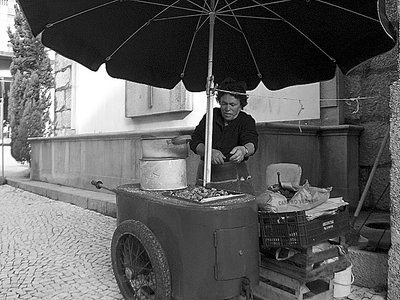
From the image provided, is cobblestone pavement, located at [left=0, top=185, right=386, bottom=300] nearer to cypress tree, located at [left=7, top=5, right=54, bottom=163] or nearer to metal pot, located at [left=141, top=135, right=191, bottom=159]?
metal pot, located at [left=141, top=135, right=191, bottom=159]

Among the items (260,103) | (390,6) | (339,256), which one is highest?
(390,6)

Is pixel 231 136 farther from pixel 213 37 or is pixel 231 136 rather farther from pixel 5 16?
pixel 5 16

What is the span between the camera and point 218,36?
13.7ft

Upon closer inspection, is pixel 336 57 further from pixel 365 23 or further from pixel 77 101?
pixel 77 101

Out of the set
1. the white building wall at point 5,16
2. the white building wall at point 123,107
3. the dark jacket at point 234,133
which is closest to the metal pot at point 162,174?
the dark jacket at point 234,133

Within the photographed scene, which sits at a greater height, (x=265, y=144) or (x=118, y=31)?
(x=118, y=31)

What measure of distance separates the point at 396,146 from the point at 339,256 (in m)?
0.98

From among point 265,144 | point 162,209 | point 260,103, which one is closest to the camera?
point 162,209

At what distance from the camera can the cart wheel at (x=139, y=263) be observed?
2797mm

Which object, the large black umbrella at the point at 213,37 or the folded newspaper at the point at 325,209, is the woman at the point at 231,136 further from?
the folded newspaper at the point at 325,209

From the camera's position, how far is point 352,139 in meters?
5.42

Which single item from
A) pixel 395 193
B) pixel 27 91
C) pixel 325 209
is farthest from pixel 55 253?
pixel 27 91

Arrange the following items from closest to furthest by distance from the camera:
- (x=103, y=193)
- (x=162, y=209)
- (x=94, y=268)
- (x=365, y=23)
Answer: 1. (x=162, y=209)
2. (x=365, y=23)
3. (x=94, y=268)
4. (x=103, y=193)

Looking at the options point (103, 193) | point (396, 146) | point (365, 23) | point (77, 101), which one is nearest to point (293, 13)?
point (365, 23)
